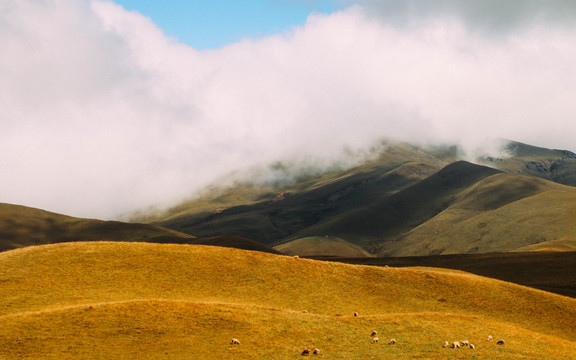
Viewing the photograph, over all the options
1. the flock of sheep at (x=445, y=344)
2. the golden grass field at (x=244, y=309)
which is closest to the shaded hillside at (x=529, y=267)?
the golden grass field at (x=244, y=309)

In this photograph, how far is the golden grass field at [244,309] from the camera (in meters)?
32.4

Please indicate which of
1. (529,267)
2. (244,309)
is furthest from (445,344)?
(529,267)

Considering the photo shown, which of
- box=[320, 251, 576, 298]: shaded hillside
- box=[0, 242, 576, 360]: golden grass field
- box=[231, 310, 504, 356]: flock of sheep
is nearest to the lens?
box=[231, 310, 504, 356]: flock of sheep

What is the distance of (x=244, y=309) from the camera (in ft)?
132

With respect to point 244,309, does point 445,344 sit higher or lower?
lower

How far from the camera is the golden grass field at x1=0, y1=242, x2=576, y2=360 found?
32.4 meters

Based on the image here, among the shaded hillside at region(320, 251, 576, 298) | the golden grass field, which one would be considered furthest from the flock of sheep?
the shaded hillside at region(320, 251, 576, 298)

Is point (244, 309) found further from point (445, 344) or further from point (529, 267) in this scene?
point (529, 267)

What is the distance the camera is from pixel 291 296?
49375 millimetres

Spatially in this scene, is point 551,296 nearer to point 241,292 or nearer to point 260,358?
point 241,292

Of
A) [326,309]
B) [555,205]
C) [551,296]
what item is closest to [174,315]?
[326,309]

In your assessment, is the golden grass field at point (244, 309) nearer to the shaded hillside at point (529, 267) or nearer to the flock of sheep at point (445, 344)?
the flock of sheep at point (445, 344)

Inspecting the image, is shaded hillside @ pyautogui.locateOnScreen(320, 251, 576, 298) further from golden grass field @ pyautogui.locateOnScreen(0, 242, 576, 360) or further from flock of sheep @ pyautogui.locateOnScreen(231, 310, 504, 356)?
flock of sheep @ pyautogui.locateOnScreen(231, 310, 504, 356)

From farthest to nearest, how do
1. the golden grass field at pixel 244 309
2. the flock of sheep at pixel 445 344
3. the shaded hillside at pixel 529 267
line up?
the shaded hillside at pixel 529 267, the golden grass field at pixel 244 309, the flock of sheep at pixel 445 344
